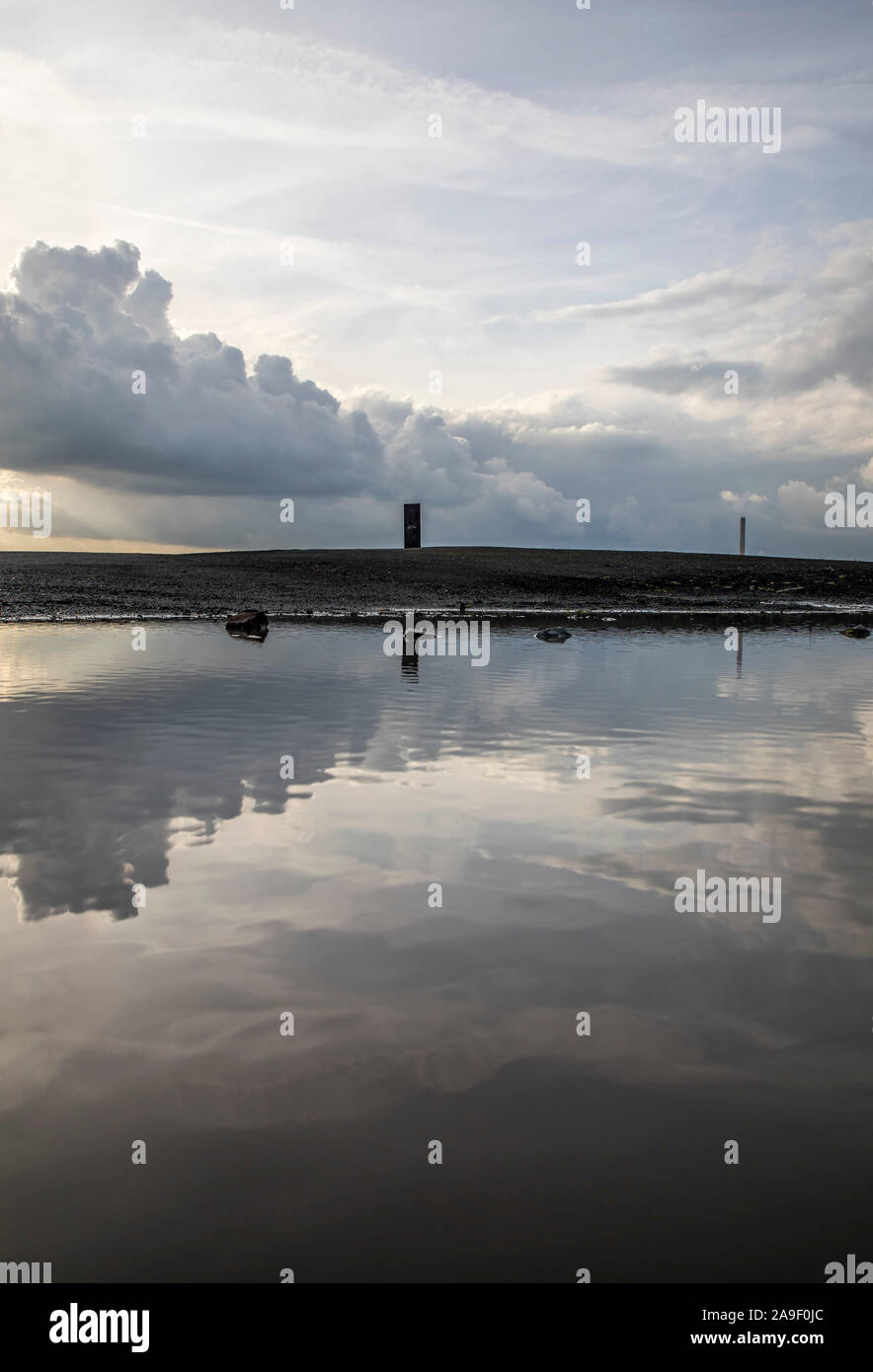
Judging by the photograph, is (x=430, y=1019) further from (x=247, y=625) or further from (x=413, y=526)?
(x=413, y=526)

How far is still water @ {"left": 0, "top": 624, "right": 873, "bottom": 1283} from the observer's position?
147 inches

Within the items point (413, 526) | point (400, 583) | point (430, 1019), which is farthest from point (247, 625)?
point (413, 526)

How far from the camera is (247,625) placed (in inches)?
1243

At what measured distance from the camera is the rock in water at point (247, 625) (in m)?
31.2

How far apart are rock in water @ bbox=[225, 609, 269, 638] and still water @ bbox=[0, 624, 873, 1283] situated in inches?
766

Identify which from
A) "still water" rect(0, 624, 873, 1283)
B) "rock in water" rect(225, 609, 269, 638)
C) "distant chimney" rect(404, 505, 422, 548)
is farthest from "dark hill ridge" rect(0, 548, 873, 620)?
"still water" rect(0, 624, 873, 1283)

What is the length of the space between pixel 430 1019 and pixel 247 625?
1073 inches

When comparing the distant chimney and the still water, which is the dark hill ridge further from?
the still water

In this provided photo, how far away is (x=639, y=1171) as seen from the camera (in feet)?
13.1

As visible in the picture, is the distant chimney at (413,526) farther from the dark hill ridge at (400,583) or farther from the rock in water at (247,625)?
the rock in water at (247,625)

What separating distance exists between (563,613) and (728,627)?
8.58 metres

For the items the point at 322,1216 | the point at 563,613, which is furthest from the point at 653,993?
the point at 563,613

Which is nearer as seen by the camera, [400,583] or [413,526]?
[400,583]
